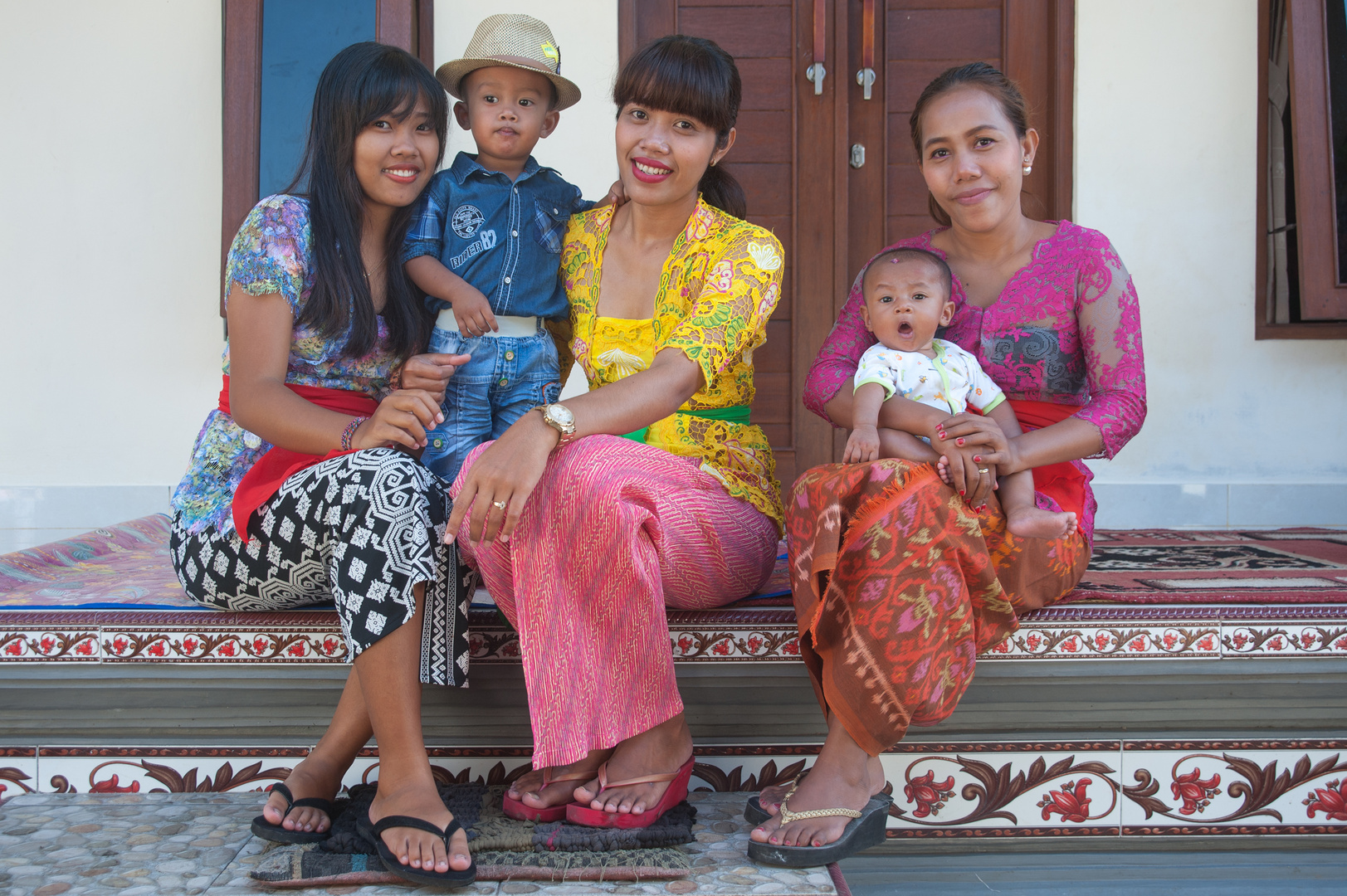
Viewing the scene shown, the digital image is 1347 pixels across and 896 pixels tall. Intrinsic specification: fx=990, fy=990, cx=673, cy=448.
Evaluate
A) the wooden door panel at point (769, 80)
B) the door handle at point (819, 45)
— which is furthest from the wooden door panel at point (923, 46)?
the wooden door panel at point (769, 80)

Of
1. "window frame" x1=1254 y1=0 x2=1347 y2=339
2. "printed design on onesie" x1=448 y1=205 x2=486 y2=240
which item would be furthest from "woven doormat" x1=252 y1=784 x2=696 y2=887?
"window frame" x1=1254 y1=0 x2=1347 y2=339

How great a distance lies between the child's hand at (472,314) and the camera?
1.90 m

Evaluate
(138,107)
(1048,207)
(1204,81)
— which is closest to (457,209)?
(138,107)

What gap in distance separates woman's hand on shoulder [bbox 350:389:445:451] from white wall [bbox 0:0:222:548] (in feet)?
7.29

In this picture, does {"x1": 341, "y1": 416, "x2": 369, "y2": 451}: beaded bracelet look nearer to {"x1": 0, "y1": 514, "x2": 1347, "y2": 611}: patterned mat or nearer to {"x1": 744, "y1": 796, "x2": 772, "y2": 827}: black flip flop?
{"x1": 0, "y1": 514, "x2": 1347, "y2": 611}: patterned mat

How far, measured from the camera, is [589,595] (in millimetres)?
1562

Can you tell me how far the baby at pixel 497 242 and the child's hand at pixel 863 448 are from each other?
712 mm

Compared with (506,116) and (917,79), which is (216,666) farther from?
(917,79)

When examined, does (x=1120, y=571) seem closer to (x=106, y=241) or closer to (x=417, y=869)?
(x=417, y=869)

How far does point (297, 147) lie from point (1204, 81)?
3194 mm

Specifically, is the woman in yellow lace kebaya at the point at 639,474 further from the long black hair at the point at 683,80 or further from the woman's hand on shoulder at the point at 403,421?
the woman's hand on shoulder at the point at 403,421

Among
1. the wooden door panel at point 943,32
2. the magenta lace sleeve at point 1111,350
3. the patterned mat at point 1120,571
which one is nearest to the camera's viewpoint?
the magenta lace sleeve at point 1111,350

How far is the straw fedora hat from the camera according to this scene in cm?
207

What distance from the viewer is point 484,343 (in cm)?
208
